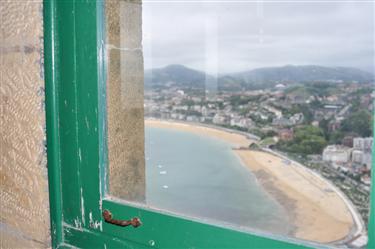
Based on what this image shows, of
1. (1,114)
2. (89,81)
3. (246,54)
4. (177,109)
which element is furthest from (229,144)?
(1,114)

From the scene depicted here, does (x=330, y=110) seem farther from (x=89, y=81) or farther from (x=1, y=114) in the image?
(x=1, y=114)

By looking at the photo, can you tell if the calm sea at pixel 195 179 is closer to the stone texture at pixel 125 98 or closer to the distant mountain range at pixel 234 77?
the stone texture at pixel 125 98

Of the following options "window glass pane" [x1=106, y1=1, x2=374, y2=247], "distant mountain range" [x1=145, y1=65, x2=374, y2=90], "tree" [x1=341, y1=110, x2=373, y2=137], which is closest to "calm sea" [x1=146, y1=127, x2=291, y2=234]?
"window glass pane" [x1=106, y1=1, x2=374, y2=247]

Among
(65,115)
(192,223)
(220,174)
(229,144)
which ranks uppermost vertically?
(65,115)

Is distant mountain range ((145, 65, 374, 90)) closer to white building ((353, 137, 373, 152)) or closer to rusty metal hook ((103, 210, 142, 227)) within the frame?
white building ((353, 137, 373, 152))

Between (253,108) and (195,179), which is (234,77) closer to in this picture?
(253,108)

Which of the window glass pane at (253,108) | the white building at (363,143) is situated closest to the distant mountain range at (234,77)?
the window glass pane at (253,108)

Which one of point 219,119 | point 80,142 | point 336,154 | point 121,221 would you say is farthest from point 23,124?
point 336,154
